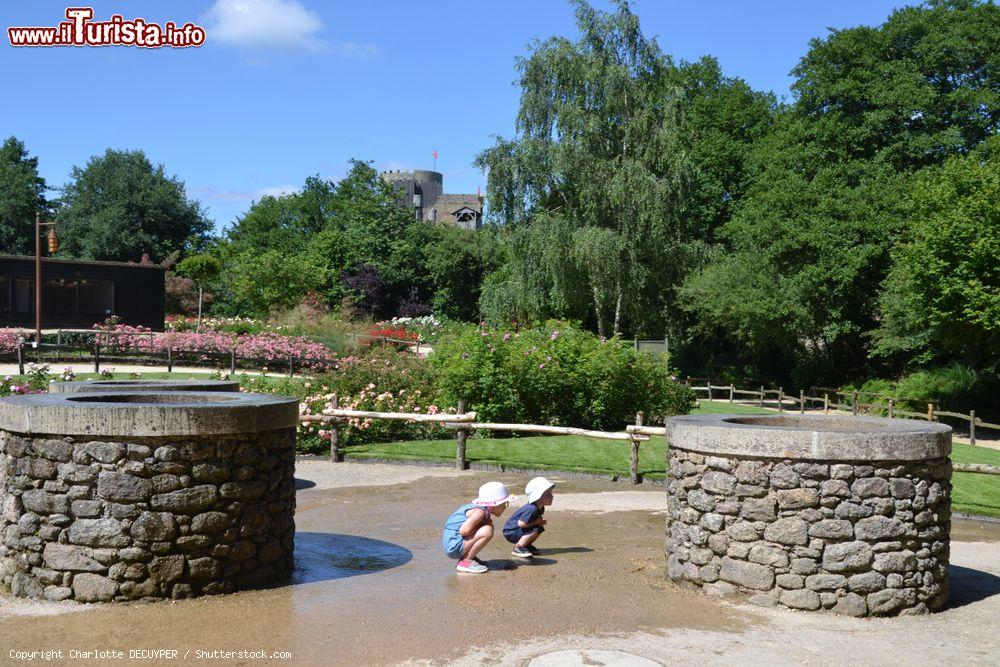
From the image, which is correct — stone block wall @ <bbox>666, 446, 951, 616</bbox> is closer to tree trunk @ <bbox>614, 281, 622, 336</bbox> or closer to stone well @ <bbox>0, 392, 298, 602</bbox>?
stone well @ <bbox>0, 392, 298, 602</bbox>

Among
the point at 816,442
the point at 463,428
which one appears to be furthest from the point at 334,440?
the point at 816,442

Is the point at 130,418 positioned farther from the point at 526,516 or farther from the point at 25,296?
the point at 25,296

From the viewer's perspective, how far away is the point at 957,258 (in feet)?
82.0

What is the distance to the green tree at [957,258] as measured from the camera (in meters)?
24.3

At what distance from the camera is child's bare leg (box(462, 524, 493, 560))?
8.23 metres

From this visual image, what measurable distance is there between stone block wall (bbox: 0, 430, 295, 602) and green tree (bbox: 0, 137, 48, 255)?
6504 centimetres

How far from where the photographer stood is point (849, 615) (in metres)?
7.27

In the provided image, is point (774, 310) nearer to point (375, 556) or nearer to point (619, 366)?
point (619, 366)

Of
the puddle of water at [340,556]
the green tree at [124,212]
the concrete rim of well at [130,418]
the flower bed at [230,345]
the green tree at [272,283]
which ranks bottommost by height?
the puddle of water at [340,556]

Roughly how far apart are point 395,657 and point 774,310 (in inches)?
1190

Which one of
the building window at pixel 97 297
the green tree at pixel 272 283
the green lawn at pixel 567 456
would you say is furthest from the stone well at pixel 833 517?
the green tree at pixel 272 283

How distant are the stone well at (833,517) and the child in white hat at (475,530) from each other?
6.26 feet

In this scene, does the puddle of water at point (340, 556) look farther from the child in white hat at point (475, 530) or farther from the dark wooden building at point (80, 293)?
the dark wooden building at point (80, 293)

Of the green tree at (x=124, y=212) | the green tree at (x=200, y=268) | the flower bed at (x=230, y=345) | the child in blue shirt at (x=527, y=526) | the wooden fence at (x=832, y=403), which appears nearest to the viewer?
the child in blue shirt at (x=527, y=526)
